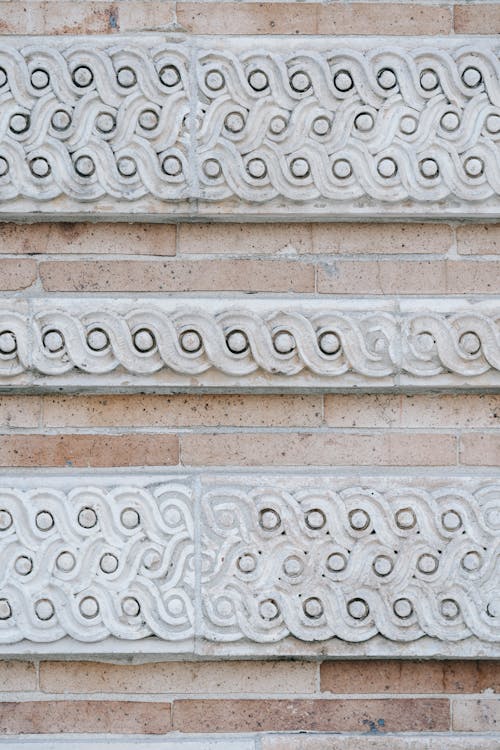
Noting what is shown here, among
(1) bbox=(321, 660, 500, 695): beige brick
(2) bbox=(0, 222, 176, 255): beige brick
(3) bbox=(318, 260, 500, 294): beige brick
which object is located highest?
(2) bbox=(0, 222, 176, 255): beige brick

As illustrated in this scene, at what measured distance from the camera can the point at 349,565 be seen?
6.54ft

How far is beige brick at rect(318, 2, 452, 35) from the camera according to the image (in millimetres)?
2074

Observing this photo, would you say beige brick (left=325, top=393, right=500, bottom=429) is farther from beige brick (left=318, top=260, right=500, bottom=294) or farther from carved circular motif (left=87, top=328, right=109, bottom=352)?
carved circular motif (left=87, top=328, right=109, bottom=352)

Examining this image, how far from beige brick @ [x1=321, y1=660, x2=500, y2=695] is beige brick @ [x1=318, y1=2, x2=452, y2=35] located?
1.38 meters

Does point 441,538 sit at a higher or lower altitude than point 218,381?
lower

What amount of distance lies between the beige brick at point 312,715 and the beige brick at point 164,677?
0.11 ft

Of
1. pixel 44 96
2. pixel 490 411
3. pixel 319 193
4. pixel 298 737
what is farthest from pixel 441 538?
pixel 44 96

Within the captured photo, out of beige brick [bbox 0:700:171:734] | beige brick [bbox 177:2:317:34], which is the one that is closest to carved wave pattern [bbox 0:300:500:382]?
beige brick [bbox 177:2:317:34]

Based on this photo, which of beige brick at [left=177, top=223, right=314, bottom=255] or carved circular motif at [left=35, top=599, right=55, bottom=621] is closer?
carved circular motif at [left=35, top=599, right=55, bottom=621]

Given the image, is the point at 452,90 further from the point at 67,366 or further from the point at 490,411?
the point at 67,366

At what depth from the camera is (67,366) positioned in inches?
78.2

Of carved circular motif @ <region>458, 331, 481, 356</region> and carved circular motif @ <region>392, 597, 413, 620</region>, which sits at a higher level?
carved circular motif @ <region>458, 331, 481, 356</region>

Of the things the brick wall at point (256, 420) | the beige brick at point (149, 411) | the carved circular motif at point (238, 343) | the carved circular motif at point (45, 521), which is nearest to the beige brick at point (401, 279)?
the brick wall at point (256, 420)

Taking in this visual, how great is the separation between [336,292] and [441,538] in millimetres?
574
